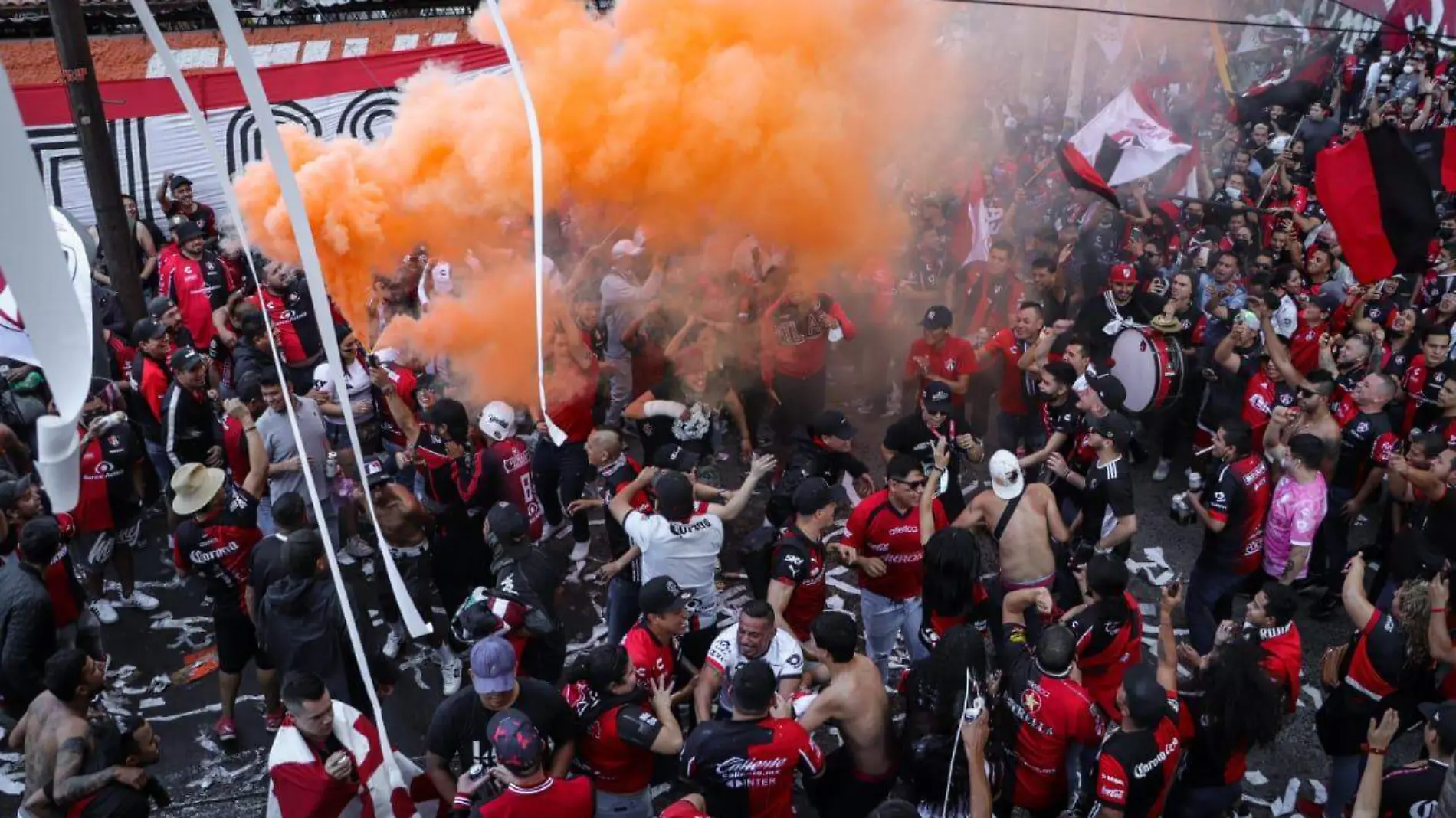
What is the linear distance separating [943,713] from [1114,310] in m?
5.10

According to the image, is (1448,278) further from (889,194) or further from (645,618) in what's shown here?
(645,618)

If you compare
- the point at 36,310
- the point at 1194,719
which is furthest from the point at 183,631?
the point at 1194,719

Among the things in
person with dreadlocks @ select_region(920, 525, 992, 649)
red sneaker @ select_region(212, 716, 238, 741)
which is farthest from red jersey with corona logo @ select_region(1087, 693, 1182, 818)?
red sneaker @ select_region(212, 716, 238, 741)

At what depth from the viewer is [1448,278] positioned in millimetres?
9172

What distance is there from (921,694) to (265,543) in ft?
10.4

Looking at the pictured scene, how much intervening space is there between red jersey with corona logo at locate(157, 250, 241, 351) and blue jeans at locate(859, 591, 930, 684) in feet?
19.8

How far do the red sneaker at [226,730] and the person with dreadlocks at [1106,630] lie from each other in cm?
426

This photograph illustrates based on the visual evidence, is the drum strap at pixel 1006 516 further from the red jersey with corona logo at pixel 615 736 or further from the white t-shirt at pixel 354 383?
the white t-shirt at pixel 354 383

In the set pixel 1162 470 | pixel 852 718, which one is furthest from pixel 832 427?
pixel 1162 470

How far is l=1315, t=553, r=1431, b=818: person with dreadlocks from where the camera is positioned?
4.79 m

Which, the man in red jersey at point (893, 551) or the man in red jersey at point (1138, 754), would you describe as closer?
the man in red jersey at point (1138, 754)

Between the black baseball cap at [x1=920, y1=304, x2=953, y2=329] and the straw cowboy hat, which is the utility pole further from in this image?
the black baseball cap at [x1=920, y1=304, x2=953, y2=329]

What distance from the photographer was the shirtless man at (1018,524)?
18.5 ft

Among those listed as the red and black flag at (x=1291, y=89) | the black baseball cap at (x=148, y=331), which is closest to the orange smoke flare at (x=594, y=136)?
the black baseball cap at (x=148, y=331)
